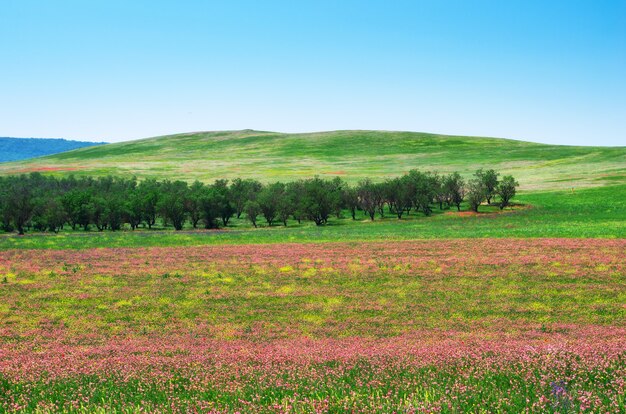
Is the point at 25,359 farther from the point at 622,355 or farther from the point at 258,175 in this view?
the point at 258,175

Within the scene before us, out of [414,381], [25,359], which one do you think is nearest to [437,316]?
[414,381]

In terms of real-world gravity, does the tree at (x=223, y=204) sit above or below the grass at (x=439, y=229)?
above

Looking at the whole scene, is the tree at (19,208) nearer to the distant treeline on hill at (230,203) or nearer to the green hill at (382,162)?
the distant treeline on hill at (230,203)

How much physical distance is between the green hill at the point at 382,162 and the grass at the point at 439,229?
72.5ft

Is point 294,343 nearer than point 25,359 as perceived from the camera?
No

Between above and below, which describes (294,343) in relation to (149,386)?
below

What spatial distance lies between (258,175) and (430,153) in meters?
63.1

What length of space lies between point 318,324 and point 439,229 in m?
42.8

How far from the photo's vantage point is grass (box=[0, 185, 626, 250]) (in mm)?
49594

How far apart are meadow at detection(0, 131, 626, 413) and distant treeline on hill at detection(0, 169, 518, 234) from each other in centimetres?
2540

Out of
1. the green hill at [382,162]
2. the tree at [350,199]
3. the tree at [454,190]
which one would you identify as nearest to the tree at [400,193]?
the tree at [350,199]

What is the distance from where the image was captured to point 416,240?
46.3 m

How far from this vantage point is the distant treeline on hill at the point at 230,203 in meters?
75.2

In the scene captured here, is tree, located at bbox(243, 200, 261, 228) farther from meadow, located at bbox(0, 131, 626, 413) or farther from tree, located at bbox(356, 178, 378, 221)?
meadow, located at bbox(0, 131, 626, 413)
